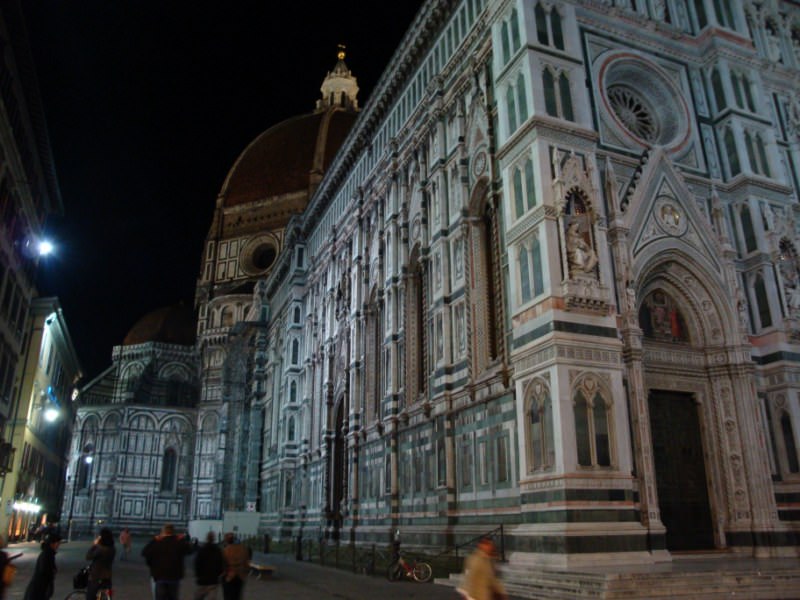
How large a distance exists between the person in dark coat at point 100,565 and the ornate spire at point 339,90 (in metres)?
86.1

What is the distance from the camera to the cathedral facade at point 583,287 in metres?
16.8

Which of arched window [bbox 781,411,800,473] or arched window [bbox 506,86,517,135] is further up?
arched window [bbox 506,86,517,135]

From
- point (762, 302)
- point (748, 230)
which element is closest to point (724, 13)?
point (748, 230)

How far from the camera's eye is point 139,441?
6688 cm

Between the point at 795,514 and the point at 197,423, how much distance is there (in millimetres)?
58984

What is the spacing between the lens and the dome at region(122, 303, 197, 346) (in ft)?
257

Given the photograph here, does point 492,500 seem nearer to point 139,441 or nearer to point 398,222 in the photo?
point 398,222

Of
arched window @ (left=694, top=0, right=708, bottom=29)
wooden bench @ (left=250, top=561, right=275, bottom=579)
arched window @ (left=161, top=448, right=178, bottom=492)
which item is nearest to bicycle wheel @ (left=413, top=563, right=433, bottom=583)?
wooden bench @ (left=250, top=561, right=275, bottom=579)

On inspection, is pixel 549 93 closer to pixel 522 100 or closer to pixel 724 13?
pixel 522 100

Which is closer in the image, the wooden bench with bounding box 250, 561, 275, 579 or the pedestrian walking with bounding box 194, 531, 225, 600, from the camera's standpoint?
the pedestrian walking with bounding box 194, 531, 225, 600

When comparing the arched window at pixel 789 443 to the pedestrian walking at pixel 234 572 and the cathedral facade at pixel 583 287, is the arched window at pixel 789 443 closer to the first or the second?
the cathedral facade at pixel 583 287

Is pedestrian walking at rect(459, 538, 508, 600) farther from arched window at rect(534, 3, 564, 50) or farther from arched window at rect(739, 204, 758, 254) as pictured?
arched window at rect(739, 204, 758, 254)

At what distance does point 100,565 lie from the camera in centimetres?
1075

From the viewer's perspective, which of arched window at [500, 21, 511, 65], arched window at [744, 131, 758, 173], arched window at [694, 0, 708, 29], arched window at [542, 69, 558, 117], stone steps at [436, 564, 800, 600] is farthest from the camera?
arched window at [694, 0, 708, 29]
